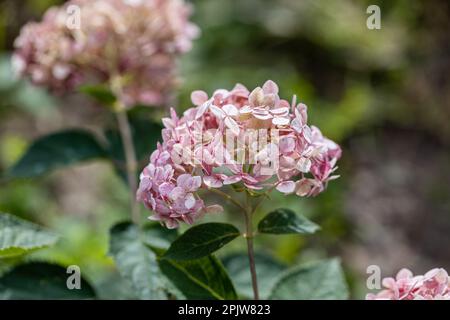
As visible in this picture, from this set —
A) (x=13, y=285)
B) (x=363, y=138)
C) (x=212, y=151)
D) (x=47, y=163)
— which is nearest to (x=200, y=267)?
(x=212, y=151)

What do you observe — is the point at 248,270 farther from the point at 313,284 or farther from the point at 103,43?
the point at 103,43

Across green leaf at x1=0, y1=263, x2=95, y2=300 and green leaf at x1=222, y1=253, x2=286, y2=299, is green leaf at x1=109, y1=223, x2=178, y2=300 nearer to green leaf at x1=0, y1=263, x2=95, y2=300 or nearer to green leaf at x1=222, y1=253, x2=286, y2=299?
green leaf at x1=0, y1=263, x2=95, y2=300

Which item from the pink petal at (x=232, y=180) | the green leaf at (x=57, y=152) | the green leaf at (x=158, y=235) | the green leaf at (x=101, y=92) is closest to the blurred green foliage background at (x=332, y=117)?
the green leaf at (x=57, y=152)

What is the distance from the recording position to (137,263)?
132 cm

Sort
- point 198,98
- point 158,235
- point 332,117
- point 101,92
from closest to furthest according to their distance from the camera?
1. point 198,98
2. point 158,235
3. point 101,92
4. point 332,117

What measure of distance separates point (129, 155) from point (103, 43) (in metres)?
0.29

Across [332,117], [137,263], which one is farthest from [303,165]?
[332,117]

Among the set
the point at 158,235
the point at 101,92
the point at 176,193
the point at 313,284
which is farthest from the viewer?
the point at 101,92

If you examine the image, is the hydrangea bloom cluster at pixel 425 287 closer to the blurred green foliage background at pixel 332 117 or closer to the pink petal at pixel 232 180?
the pink petal at pixel 232 180

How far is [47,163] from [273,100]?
84 centimetres

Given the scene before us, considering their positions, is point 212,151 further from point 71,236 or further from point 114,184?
point 114,184

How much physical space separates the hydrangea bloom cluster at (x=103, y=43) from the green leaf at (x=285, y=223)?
0.74 meters

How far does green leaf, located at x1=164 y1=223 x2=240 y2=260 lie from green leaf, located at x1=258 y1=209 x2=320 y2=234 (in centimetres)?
7

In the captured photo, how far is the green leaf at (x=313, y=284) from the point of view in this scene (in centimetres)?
127
